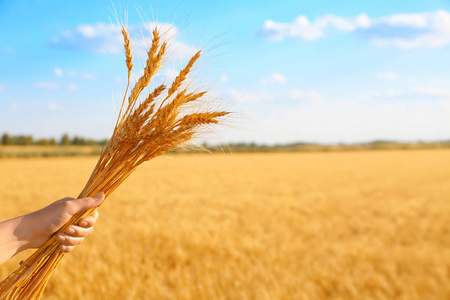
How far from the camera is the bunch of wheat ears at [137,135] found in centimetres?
149

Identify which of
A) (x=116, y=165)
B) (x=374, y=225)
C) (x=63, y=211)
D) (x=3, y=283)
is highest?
(x=116, y=165)

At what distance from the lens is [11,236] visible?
1.59 metres

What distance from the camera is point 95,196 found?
1.59 m

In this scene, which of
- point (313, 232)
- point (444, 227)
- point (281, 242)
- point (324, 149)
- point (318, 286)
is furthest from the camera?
point (324, 149)

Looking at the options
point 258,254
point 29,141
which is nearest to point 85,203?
point 258,254

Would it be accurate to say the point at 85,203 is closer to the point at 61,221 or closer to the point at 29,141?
the point at 61,221

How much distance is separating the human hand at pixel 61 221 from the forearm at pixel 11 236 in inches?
0.9

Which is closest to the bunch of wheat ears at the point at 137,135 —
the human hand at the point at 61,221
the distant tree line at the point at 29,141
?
the human hand at the point at 61,221

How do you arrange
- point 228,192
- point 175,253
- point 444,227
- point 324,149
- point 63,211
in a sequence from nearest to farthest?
point 63,211, point 175,253, point 444,227, point 228,192, point 324,149

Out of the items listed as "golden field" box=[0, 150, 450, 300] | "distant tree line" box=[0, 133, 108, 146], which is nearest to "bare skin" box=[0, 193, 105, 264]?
"golden field" box=[0, 150, 450, 300]

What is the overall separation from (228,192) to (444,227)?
7.27 metres

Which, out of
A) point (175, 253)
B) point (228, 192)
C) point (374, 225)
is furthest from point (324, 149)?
point (175, 253)

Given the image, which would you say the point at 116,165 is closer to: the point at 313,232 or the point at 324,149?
the point at 313,232

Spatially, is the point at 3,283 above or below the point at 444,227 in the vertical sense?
above
